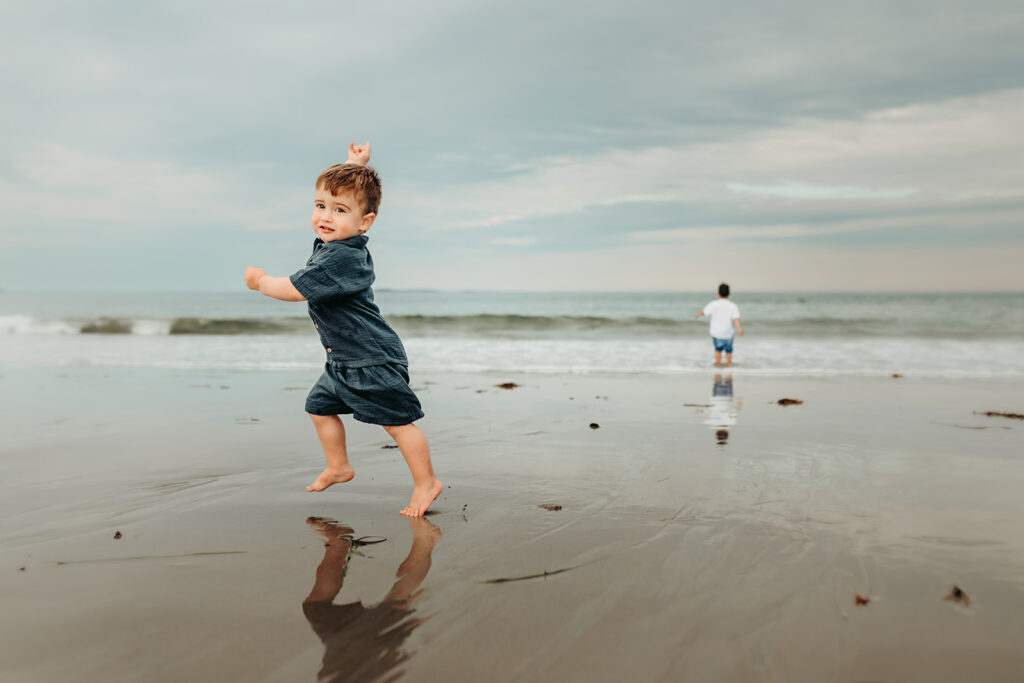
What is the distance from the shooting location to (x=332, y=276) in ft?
10.0

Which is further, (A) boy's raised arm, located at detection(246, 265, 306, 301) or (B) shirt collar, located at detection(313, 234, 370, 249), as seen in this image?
(B) shirt collar, located at detection(313, 234, 370, 249)

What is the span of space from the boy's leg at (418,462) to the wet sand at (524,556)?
0.11 meters

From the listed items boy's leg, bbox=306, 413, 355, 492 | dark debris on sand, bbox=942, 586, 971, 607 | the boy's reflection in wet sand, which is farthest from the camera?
boy's leg, bbox=306, 413, 355, 492

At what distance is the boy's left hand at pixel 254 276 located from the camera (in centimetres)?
313

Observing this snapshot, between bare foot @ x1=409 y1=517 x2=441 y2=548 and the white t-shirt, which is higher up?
the white t-shirt

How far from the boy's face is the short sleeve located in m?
0.11

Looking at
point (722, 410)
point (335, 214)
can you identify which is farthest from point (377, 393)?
point (722, 410)

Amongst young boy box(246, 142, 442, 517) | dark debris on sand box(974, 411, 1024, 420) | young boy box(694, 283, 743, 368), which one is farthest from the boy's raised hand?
young boy box(694, 283, 743, 368)

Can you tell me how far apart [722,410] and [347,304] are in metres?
4.41

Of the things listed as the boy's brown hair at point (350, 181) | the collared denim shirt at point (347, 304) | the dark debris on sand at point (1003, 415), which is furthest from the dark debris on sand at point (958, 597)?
the dark debris on sand at point (1003, 415)

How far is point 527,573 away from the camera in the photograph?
2.40m

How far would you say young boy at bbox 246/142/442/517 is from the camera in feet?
10.1

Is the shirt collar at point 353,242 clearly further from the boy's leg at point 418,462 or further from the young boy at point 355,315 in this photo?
the boy's leg at point 418,462

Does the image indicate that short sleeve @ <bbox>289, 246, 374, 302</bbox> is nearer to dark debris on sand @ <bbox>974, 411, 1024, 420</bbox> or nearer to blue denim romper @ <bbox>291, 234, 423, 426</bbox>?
blue denim romper @ <bbox>291, 234, 423, 426</bbox>
